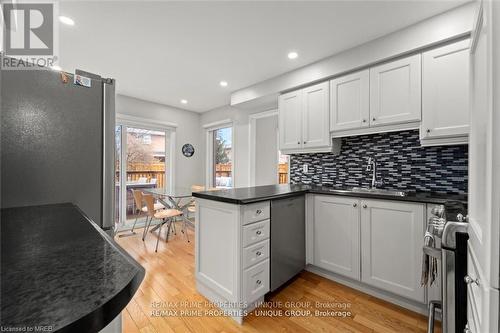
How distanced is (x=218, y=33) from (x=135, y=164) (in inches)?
120

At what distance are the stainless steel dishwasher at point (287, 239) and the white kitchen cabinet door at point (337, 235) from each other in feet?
→ 0.53

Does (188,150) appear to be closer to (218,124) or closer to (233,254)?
(218,124)

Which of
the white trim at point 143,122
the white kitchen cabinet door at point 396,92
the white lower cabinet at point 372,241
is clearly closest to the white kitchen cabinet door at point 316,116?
the white kitchen cabinet door at point 396,92

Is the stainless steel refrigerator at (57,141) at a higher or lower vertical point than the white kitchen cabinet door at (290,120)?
lower

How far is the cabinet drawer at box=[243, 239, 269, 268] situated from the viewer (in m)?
1.67

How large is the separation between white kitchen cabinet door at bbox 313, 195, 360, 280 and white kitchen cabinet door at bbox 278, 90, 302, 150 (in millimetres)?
846

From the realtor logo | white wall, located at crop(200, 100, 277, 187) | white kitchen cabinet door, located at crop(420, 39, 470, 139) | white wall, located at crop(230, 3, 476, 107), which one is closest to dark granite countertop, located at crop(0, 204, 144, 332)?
the realtor logo

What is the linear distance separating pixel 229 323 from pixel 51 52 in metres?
3.08

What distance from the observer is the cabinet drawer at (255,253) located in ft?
5.47

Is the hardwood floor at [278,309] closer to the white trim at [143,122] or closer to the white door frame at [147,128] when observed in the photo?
the white door frame at [147,128]

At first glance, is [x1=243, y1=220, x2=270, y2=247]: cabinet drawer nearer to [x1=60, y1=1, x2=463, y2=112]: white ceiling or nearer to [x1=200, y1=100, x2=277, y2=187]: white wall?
[x1=60, y1=1, x2=463, y2=112]: white ceiling

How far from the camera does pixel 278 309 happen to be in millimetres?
1796

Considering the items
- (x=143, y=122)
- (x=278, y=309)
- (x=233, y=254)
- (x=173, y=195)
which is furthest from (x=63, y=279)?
(x=143, y=122)

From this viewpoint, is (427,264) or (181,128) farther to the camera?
(181,128)
